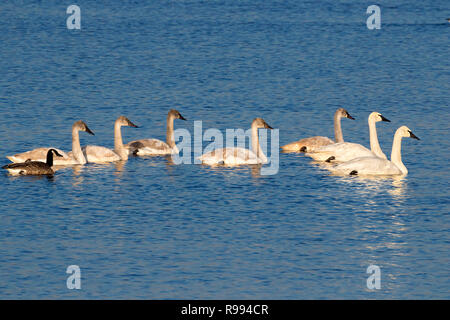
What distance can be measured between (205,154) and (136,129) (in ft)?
20.8

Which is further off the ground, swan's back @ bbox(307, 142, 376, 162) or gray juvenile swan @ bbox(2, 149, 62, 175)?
swan's back @ bbox(307, 142, 376, 162)

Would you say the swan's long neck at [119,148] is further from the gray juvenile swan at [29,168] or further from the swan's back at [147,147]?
the gray juvenile swan at [29,168]

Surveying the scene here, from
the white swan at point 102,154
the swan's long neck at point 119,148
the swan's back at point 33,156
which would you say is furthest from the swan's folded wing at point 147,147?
the swan's back at point 33,156

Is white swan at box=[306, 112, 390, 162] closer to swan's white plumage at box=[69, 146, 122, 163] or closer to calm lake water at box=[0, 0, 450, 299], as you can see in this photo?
calm lake water at box=[0, 0, 450, 299]

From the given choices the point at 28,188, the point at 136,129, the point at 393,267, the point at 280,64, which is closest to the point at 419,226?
the point at 393,267

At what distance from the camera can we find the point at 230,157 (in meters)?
28.7

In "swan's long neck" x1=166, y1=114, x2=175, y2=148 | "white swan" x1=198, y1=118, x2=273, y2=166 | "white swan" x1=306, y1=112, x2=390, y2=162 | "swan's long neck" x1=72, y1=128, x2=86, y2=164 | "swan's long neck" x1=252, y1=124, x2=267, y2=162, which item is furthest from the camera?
"swan's long neck" x1=166, y1=114, x2=175, y2=148

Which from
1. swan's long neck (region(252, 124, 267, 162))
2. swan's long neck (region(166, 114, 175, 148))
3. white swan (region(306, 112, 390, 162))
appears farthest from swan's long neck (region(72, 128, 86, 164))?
white swan (region(306, 112, 390, 162))

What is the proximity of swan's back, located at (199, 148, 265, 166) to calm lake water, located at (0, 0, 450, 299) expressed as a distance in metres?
0.51

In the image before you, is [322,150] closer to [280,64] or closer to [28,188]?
[28,188]

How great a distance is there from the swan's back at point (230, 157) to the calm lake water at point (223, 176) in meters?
0.51

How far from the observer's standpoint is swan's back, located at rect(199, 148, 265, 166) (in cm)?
2867

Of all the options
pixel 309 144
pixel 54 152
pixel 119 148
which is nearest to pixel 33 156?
pixel 54 152

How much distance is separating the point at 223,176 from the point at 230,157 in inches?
50.7
